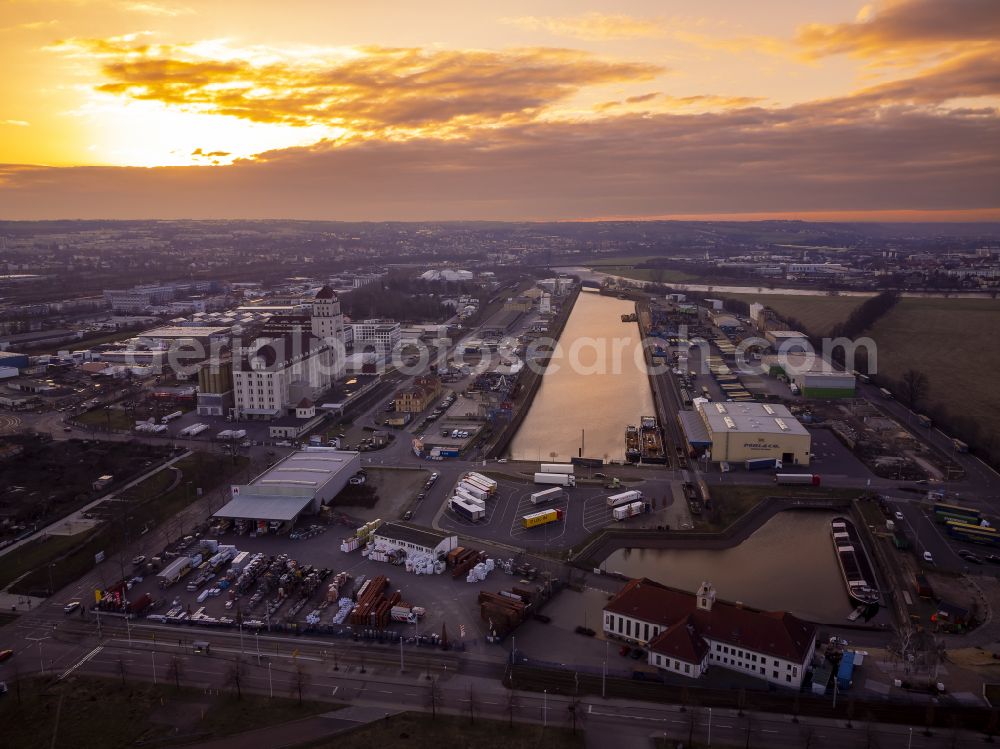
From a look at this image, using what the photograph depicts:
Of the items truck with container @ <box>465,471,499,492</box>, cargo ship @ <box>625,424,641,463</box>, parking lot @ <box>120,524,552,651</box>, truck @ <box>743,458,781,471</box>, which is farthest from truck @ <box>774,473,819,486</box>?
parking lot @ <box>120,524,552,651</box>

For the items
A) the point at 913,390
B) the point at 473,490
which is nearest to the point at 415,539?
the point at 473,490

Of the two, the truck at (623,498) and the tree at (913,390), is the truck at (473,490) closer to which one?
the truck at (623,498)

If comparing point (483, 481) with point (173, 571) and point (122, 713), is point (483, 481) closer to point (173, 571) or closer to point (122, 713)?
point (173, 571)

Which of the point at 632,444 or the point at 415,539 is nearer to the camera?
the point at 415,539

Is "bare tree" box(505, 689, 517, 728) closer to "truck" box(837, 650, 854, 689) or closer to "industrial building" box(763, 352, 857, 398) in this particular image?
"truck" box(837, 650, 854, 689)

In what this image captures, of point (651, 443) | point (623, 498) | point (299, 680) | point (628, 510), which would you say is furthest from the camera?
point (651, 443)

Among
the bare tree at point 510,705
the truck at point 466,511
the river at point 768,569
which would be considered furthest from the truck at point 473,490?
the bare tree at point 510,705
